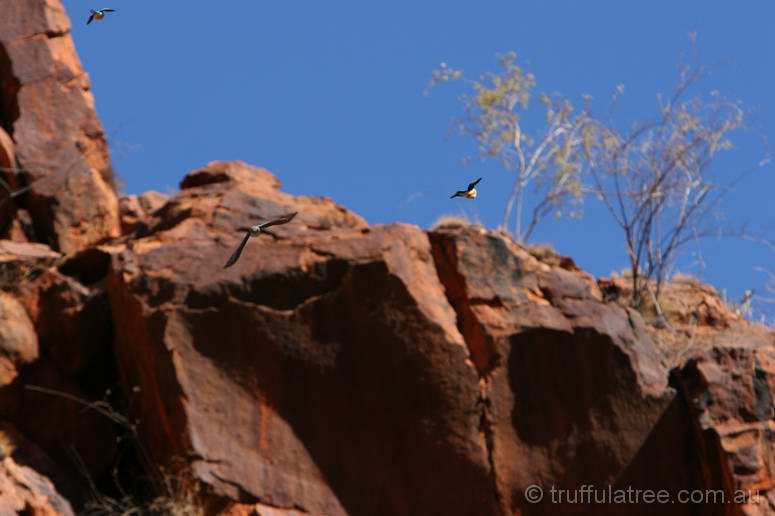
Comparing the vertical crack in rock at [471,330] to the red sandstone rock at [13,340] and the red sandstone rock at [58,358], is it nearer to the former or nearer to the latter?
the red sandstone rock at [58,358]

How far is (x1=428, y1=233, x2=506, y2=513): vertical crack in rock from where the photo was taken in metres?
12.5

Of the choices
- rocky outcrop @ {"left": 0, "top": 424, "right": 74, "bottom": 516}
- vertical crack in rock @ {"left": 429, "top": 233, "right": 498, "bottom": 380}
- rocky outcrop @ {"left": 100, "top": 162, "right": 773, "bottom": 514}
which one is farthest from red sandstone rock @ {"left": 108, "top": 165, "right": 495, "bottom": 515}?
rocky outcrop @ {"left": 0, "top": 424, "right": 74, "bottom": 516}

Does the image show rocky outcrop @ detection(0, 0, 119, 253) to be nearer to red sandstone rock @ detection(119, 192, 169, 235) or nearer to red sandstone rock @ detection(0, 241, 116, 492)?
red sandstone rock @ detection(119, 192, 169, 235)

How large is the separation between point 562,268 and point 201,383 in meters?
3.54

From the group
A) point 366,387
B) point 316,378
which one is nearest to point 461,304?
point 366,387

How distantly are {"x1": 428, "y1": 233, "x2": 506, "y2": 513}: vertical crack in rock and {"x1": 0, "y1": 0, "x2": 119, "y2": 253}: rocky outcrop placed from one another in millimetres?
3736

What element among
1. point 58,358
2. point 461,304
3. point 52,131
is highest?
point 52,131

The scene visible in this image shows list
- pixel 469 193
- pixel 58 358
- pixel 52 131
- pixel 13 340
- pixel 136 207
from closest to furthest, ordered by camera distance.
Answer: pixel 469 193 → pixel 13 340 → pixel 58 358 → pixel 52 131 → pixel 136 207

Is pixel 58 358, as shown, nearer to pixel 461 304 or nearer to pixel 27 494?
pixel 27 494

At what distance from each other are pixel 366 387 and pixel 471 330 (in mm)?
1055

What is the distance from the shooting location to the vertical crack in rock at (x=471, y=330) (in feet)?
41.1

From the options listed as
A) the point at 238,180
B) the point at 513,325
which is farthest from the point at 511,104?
the point at 513,325

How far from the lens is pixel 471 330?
1288 centimetres

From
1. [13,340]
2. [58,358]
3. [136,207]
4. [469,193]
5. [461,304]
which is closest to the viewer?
[469,193]
